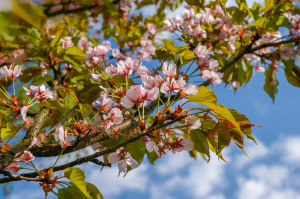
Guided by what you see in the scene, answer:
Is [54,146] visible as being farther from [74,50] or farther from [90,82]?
[74,50]

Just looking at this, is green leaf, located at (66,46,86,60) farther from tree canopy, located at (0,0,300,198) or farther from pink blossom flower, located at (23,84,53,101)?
pink blossom flower, located at (23,84,53,101)

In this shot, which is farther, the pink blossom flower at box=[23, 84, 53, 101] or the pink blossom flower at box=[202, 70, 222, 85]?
the pink blossom flower at box=[202, 70, 222, 85]

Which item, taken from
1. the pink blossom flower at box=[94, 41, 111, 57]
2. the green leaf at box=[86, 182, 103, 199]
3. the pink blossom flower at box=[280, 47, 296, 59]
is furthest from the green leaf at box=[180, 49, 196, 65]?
the pink blossom flower at box=[280, 47, 296, 59]

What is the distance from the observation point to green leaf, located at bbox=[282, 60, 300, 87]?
167 centimetres

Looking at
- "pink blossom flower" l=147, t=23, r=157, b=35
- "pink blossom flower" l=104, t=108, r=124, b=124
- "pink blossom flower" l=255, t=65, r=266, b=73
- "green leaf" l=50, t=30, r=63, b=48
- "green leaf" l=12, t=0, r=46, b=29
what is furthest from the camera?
"pink blossom flower" l=147, t=23, r=157, b=35

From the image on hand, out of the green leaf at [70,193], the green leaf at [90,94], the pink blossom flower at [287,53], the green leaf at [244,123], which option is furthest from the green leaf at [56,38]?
the pink blossom flower at [287,53]

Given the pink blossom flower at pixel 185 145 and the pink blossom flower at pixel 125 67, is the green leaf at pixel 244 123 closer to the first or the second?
the pink blossom flower at pixel 185 145

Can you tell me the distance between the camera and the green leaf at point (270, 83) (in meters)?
1.79

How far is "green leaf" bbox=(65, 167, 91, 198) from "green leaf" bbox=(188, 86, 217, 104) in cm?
41

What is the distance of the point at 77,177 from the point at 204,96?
0.46 meters

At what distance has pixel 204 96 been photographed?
2.55ft

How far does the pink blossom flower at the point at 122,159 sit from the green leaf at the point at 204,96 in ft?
1.12

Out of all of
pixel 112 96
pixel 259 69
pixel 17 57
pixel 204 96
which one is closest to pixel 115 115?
pixel 112 96

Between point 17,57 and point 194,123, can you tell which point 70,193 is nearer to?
point 194,123
